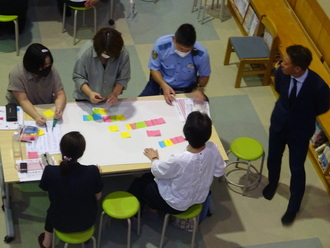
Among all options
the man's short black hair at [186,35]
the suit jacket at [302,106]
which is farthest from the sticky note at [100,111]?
the suit jacket at [302,106]

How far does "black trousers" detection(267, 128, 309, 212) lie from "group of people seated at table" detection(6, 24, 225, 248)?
73 centimetres

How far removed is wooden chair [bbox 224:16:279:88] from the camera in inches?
237

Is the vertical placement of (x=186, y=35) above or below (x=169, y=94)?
above

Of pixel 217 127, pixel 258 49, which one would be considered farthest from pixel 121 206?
pixel 258 49

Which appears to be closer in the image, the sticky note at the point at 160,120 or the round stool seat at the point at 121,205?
the round stool seat at the point at 121,205

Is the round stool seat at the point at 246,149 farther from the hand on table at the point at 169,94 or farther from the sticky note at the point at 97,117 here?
the sticky note at the point at 97,117

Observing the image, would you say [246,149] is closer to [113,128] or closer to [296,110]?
[296,110]

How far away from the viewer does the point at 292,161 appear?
4.63m

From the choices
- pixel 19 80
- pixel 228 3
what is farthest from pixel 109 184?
pixel 228 3

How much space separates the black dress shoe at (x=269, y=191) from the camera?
5.01 metres

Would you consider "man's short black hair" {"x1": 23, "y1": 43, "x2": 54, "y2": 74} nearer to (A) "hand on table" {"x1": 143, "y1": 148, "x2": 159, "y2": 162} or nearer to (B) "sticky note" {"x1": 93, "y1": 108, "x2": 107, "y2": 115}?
(B) "sticky note" {"x1": 93, "y1": 108, "x2": 107, "y2": 115}

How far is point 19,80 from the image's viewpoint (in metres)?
4.30

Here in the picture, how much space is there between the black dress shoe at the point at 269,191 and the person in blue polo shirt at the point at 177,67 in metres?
1.03

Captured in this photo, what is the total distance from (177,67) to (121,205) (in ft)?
4.46
